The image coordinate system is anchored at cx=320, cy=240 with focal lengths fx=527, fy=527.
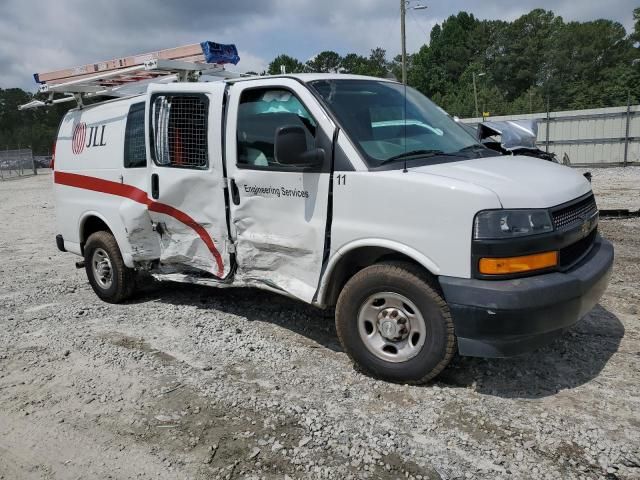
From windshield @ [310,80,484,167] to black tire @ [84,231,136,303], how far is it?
3.00 m

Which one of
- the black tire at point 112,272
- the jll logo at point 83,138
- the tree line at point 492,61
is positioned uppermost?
the tree line at point 492,61

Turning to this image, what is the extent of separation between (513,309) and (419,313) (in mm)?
608

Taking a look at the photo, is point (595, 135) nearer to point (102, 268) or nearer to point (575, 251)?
point (575, 251)

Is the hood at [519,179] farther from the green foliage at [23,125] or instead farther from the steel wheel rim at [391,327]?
the green foliage at [23,125]

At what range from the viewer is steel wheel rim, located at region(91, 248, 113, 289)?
231 inches

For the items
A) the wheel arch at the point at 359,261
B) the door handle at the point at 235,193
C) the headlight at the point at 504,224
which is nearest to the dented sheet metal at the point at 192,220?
the door handle at the point at 235,193

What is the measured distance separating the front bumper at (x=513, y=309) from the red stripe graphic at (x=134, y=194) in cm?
230

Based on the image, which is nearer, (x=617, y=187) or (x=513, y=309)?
(x=513, y=309)

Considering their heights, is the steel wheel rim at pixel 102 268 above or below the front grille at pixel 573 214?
below

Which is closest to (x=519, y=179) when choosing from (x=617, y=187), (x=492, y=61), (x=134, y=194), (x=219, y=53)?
(x=134, y=194)

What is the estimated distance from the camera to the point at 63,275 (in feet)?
24.3

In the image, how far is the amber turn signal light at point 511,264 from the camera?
3131 mm

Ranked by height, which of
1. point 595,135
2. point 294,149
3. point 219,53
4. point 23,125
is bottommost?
point 595,135

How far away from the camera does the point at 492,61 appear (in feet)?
284
